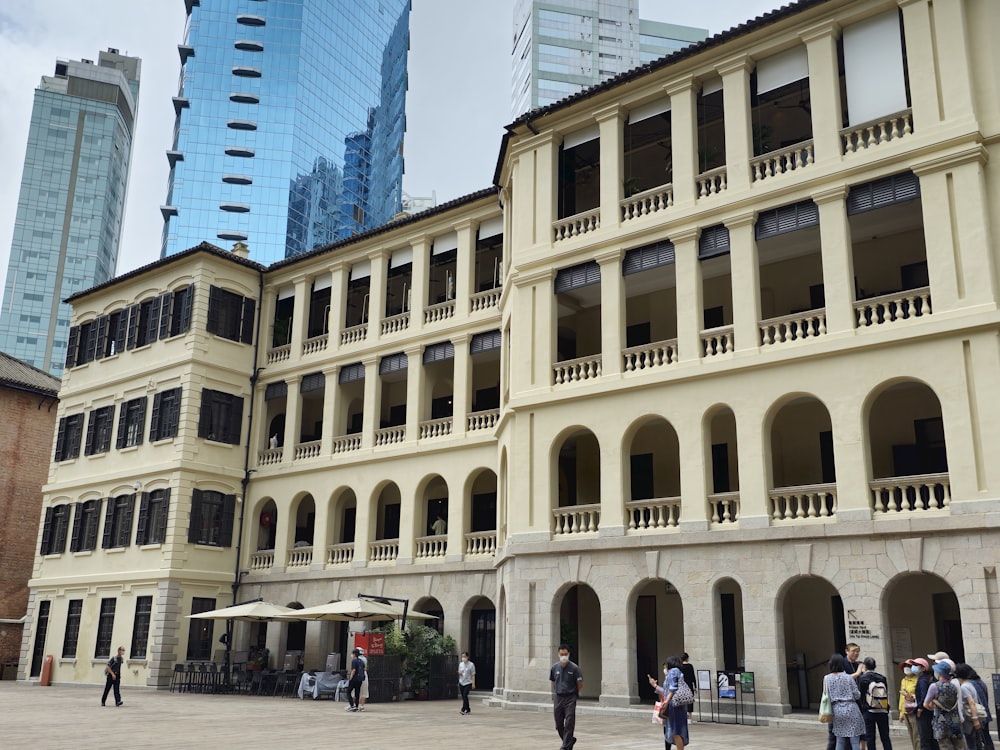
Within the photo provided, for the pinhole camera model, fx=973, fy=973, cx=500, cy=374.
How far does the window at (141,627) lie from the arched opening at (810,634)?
2106 cm

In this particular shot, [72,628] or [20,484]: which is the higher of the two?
[20,484]

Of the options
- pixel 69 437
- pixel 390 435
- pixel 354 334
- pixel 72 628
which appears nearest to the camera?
pixel 390 435

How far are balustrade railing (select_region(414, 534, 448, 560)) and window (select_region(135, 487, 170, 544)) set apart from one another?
9328 millimetres

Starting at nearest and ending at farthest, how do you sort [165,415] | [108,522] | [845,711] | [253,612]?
[845,711] → [253,612] → [165,415] → [108,522]

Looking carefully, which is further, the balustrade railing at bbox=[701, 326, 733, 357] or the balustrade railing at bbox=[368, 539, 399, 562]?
the balustrade railing at bbox=[368, 539, 399, 562]

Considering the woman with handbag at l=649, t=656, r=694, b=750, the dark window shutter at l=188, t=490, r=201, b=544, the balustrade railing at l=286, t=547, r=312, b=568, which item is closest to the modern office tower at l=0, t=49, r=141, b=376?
the dark window shutter at l=188, t=490, r=201, b=544

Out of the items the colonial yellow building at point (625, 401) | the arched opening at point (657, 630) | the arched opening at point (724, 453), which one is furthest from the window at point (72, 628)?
the arched opening at point (724, 453)

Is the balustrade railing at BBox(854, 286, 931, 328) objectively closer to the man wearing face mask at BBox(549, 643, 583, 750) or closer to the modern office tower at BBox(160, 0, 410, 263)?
the man wearing face mask at BBox(549, 643, 583, 750)

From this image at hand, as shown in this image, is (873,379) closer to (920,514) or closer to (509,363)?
(920,514)

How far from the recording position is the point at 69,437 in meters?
39.0

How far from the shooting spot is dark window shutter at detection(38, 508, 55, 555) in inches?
1492

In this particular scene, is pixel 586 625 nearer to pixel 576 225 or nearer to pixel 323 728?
pixel 323 728

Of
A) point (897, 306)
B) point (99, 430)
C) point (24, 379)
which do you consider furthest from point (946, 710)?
point (24, 379)

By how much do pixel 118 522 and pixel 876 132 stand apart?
28.5 m
